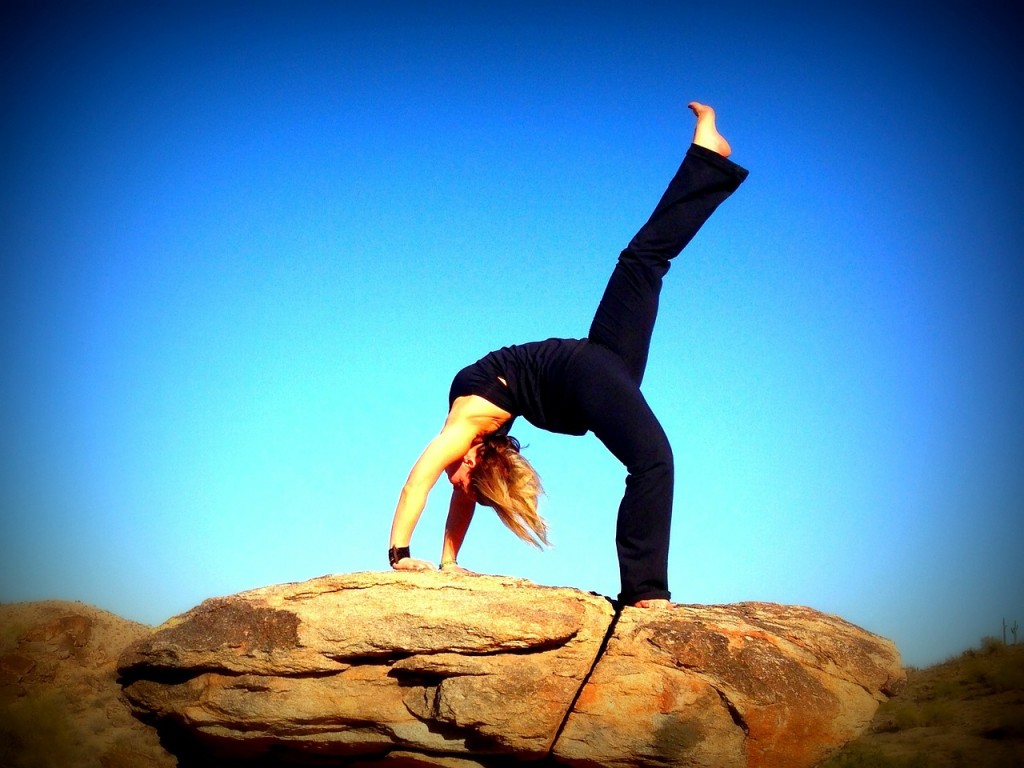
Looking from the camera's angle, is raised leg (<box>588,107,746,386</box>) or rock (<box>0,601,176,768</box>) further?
raised leg (<box>588,107,746,386</box>)

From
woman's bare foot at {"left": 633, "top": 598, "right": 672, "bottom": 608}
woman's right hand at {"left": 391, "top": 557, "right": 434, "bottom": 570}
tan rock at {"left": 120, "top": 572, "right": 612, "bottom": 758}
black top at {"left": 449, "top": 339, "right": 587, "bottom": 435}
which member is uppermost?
black top at {"left": 449, "top": 339, "right": 587, "bottom": 435}

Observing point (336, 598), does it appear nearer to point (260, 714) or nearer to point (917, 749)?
point (260, 714)

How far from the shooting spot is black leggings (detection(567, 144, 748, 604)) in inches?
217

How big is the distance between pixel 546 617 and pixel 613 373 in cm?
173

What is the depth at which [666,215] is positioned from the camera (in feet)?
19.3

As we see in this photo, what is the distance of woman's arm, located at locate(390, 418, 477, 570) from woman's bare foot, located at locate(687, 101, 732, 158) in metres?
2.63

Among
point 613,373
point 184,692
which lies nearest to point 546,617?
point 613,373

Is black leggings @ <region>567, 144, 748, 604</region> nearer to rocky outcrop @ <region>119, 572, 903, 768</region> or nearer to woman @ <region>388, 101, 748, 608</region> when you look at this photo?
woman @ <region>388, 101, 748, 608</region>

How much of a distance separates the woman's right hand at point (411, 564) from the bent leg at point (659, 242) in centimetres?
199

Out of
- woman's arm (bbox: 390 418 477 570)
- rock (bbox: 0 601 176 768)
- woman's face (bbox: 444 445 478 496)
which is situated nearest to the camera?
rock (bbox: 0 601 176 768)

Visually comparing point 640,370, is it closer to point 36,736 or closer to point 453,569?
point 453,569

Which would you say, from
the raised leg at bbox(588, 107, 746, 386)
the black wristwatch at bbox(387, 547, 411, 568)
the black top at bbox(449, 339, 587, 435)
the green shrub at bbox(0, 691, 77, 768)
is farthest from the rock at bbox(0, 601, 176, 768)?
the raised leg at bbox(588, 107, 746, 386)

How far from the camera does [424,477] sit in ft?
18.7

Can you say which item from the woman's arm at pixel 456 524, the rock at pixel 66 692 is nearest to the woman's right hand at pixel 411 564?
the woman's arm at pixel 456 524
